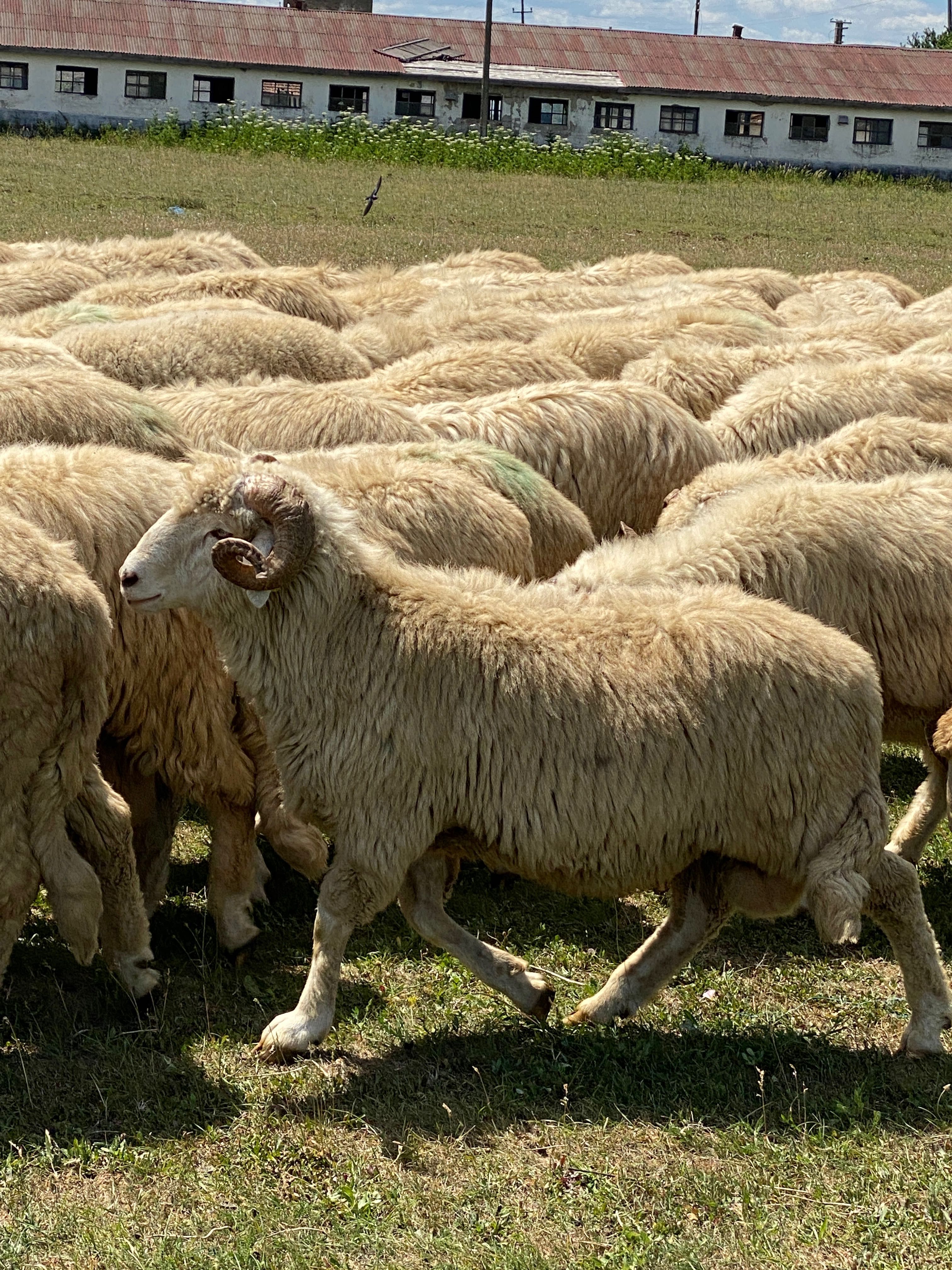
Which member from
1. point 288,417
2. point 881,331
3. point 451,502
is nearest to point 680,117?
point 881,331

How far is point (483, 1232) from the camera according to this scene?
349cm

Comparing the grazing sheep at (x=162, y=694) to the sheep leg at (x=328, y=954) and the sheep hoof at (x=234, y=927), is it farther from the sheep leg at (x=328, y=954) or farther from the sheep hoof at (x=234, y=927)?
the sheep leg at (x=328, y=954)

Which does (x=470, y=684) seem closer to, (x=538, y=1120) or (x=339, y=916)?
(x=339, y=916)

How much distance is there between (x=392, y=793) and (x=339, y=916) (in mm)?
365

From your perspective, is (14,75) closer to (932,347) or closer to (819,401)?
(932,347)

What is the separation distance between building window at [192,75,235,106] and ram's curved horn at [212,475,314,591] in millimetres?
38378

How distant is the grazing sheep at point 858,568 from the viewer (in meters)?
5.26

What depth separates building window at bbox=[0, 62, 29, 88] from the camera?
3838 cm

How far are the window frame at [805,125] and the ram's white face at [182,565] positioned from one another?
39.2 meters

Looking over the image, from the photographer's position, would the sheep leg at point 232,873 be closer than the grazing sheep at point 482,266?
Yes

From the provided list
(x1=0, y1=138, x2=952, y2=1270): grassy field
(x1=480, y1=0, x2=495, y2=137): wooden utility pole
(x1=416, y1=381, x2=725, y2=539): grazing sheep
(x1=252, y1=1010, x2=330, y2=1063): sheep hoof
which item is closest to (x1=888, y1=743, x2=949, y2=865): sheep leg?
(x1=0, y1=138, x2=952, y2=1270): grassy field

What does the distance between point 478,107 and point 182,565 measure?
3932 centimetres

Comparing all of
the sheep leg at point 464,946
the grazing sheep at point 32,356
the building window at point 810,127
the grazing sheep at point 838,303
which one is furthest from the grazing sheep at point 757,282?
the building window at point 810,127

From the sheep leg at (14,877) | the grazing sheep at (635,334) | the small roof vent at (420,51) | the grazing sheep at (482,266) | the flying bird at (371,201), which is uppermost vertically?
the small roof vent at (420,51)
